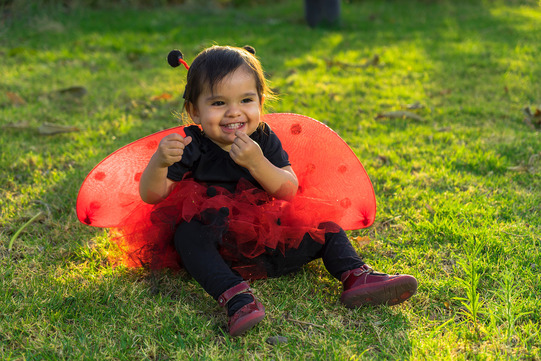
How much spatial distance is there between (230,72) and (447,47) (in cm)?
561

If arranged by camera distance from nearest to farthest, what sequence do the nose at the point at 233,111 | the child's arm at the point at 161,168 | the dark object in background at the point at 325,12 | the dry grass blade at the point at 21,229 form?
the child's arm at the point at 161,168 < the nose at the point at 233,111 < the dry grass blade at the point at 21,229 < the dark object in background at the point at 325,12

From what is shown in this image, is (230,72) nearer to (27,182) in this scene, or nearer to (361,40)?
(27,182)

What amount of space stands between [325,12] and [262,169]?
7.14 meters

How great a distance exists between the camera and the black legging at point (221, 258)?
6.94 feet

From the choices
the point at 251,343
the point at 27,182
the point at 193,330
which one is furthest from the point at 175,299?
the point at 27,182

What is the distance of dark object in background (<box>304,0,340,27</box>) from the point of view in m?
8.71

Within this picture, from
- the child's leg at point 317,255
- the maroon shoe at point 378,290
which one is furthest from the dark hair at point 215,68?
the maroon shoe at point 378,290

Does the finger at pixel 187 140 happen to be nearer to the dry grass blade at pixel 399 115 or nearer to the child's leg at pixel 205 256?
the child's leg at pixel 205 256

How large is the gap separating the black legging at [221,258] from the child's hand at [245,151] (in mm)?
266

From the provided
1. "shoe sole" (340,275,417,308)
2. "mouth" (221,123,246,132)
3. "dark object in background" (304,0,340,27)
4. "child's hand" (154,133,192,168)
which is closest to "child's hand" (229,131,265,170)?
"mouth" (221,123,246,132)

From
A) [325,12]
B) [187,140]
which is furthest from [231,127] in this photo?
[325,12]

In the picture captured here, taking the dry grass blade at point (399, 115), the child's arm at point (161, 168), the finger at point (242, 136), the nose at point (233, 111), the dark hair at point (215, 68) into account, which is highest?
the dark hair at point (215, 68)

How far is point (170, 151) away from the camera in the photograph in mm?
2143

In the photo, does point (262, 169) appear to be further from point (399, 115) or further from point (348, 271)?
point (399, 115)
